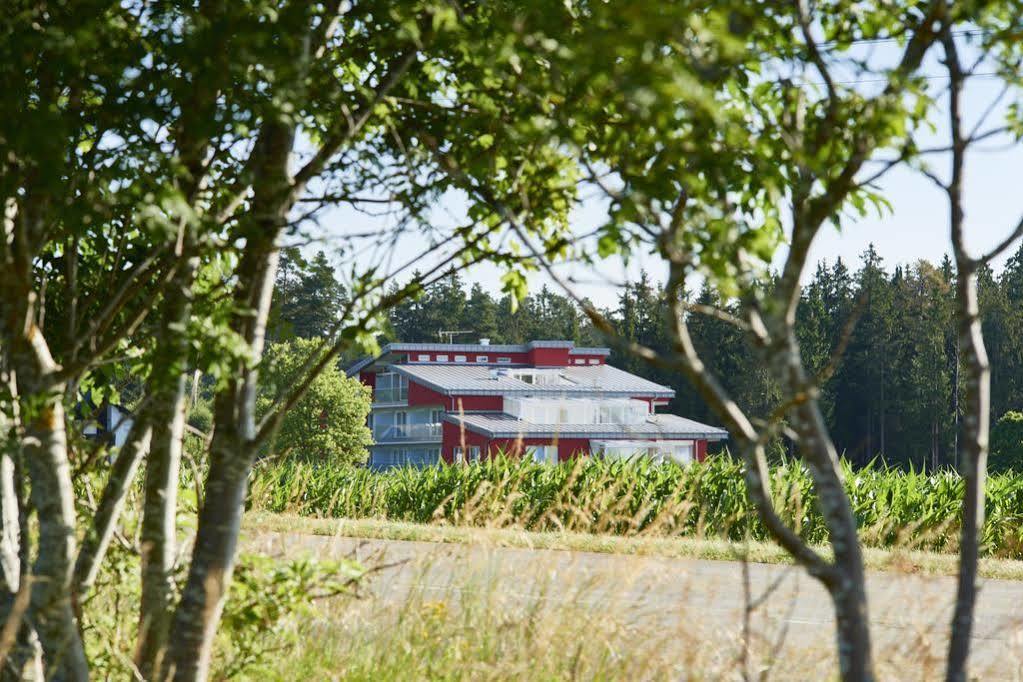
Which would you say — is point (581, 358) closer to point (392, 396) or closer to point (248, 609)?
point (392, 396)

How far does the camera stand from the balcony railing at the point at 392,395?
185 ft

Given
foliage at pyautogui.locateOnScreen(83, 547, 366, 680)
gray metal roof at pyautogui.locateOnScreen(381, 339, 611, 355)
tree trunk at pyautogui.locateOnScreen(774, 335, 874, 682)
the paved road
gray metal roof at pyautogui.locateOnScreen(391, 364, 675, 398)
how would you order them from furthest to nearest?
gray metal roof at pyautogui.locateOnScreen(381, 339, 611, 355) → gray metal roof at pyautogui.locateOnScreen(391, 364, 675, 398) → foliage at pyautogui.locateOnScreen(83, 547, 366, 680) → the paved road → tree trunk at pyautogui.locateOnScreen(774, 335, 874, 682)

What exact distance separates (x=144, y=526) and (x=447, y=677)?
1.34 meters

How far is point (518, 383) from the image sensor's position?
49.4 m

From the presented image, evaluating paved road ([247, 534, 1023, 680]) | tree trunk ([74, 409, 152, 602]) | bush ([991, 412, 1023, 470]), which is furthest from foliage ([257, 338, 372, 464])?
tree trunk ([74, 409, 152, 602])

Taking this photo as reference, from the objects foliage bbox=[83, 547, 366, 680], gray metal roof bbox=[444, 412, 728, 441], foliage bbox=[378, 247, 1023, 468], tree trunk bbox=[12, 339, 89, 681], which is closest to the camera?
tree trunk bbox=[12, 339, 89, 681]

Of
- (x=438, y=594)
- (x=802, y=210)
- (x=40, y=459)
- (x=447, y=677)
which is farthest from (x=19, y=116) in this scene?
(x=438, y=594)

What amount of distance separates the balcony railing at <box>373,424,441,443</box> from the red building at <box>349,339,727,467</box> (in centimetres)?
5

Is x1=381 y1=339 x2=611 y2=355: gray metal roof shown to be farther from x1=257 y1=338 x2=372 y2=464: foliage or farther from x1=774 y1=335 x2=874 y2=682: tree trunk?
x1=774 y1=335 x2=874 y2=682: tree trunk

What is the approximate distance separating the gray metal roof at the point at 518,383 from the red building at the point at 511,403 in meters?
0.05

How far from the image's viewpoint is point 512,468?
15.0 meters

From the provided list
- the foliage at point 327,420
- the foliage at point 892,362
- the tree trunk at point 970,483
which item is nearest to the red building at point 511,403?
the foliage at point 327,420

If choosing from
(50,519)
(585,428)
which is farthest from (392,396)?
(50,519)

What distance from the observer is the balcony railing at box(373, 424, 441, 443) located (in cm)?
5291
